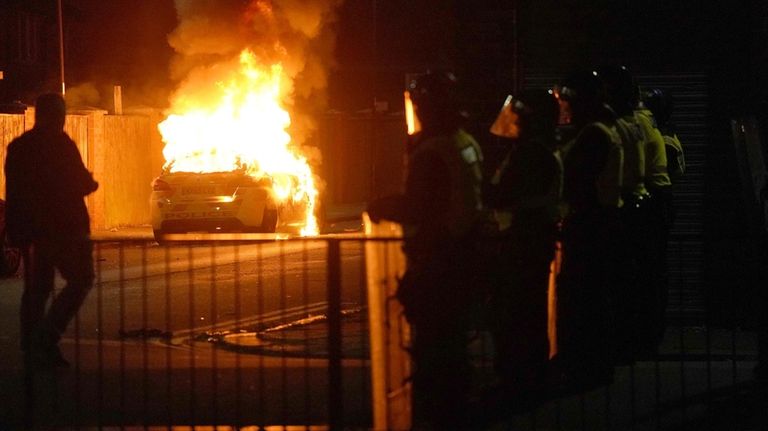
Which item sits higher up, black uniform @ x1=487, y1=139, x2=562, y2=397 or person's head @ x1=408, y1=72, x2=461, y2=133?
person's head @ x1=408, y1=72, x2=461, y2=133

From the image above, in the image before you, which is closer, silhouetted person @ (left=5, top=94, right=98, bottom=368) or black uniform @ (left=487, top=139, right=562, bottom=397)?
black uniform @ (left=487, top=139, right=562, bottom=397)

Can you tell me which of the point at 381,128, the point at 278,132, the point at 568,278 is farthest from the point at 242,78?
the point at 568,278

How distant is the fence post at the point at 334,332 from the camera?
6.97m

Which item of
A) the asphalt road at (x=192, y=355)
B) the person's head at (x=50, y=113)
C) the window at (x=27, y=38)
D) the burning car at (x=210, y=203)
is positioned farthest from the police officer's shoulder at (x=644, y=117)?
the window at (x=27, y=38)

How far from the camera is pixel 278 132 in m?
27.3

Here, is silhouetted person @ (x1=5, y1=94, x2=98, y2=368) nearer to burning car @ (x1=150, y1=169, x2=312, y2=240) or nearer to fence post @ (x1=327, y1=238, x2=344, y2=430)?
fence post @ (x1=327, y1=238, x2=344, y2=430)

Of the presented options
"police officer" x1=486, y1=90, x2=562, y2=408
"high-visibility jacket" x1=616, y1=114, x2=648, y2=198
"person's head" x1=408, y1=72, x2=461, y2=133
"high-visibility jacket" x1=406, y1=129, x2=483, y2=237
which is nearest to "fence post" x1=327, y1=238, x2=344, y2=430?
"high-visibility jacket" x1=406, y1=129, x2=483, y2=237

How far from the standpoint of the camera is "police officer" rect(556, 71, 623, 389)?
27.7ft

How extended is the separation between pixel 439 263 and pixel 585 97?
2484 millimetres

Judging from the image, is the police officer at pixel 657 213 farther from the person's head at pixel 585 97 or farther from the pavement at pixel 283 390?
the person's head at pixel 585 97

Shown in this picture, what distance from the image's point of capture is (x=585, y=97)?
8945 millimetres

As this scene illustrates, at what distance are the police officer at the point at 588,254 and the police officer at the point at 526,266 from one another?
369 mm

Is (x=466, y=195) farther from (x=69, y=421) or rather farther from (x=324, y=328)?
(x=324, y=328)

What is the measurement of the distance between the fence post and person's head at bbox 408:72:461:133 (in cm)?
77
